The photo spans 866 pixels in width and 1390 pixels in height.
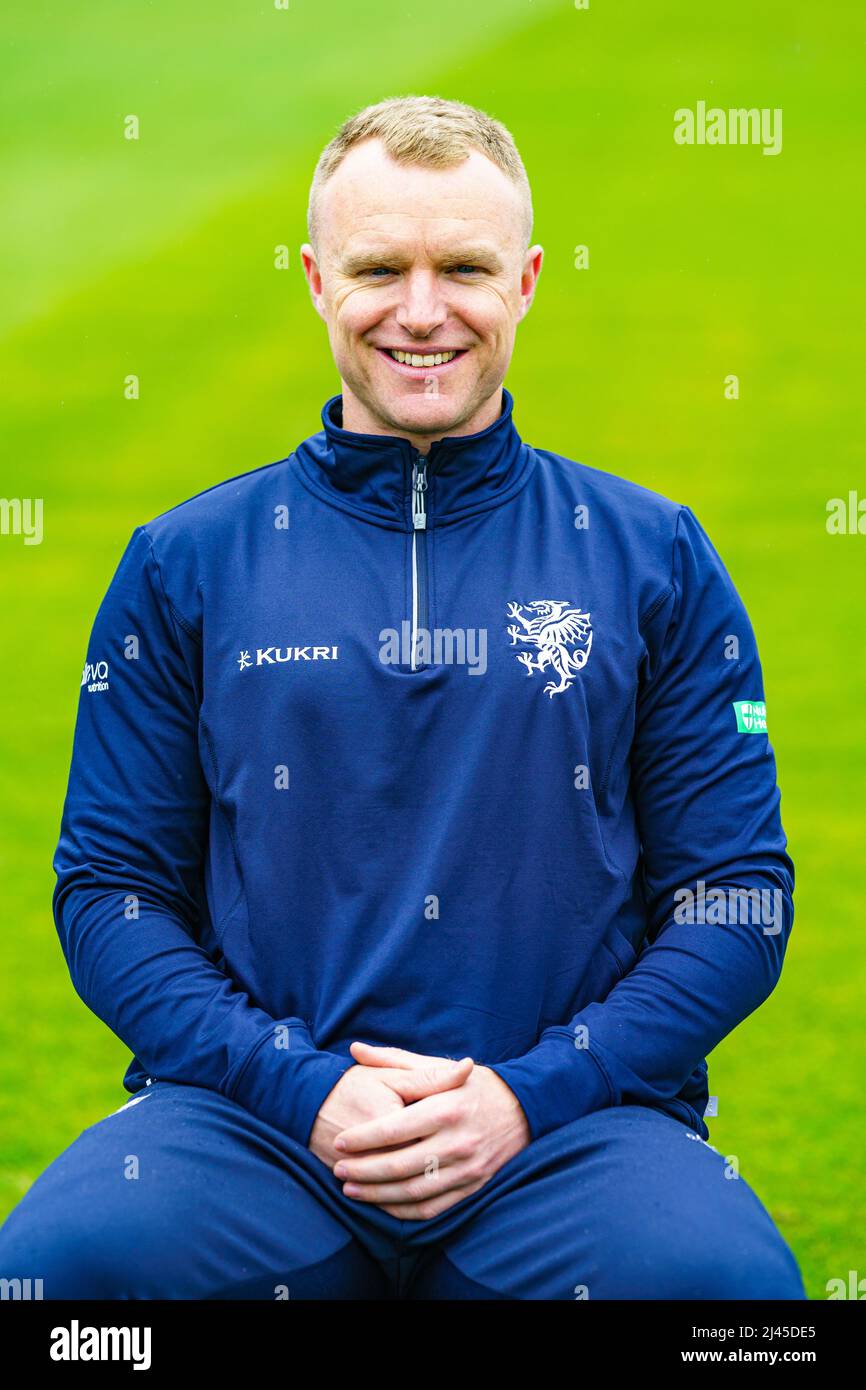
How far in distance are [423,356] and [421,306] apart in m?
0.07

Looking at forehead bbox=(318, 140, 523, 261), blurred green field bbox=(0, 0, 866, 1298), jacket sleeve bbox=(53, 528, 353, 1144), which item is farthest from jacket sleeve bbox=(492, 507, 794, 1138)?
blurred green field bbox=(0, 0, 866, 1298)

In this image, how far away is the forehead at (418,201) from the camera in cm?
221

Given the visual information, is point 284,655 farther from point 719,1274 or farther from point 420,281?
point 719,1274

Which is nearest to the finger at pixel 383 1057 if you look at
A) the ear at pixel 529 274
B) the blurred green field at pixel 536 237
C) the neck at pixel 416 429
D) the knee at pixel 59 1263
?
the knee at pixel 59 1263

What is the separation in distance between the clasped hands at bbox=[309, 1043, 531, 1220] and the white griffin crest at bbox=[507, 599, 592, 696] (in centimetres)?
50

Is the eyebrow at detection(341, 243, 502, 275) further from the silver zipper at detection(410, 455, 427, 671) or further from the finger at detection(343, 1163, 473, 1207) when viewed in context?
the finger at detection(343, 1163, 473, 1207)

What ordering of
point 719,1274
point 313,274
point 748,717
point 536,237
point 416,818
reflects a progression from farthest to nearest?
point 536,237 → point 313,274 → point 748,717 → point 416,818 → point 719,1274

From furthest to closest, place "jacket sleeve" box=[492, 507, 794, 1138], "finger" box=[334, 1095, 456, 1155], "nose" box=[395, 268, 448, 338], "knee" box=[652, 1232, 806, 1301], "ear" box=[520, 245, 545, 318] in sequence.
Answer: "ear" box=[520, 245, 545, 318]
"nose" box=[395, 268, 448, 338]
"jacket sleeve" box=[492, 507, 794, 1138]
"finger" box=[334, 1095, 456, 1155]
"knee" box=[652, 1232, 806, 1301]

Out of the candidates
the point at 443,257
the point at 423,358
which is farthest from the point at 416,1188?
the point at 443,257

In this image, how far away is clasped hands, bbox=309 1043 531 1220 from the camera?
1.99 meters

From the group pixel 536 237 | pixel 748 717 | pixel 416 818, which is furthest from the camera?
pixel 536 237

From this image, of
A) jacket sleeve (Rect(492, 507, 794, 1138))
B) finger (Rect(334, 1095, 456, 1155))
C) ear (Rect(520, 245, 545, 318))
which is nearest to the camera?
finger (Rect(334, 1095, 456, 1155))

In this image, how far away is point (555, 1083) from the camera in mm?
2064
